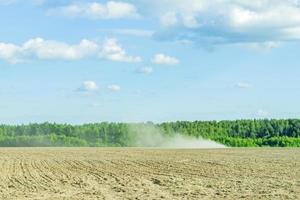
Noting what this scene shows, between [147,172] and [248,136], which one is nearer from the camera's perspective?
[147,172]

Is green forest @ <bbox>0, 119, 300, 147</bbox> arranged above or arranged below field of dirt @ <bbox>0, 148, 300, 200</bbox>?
above

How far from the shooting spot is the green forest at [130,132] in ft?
452

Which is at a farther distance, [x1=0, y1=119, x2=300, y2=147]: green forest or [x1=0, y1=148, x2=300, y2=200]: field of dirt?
[x1=0, y1=119, x2=300, y2=147]: green forest

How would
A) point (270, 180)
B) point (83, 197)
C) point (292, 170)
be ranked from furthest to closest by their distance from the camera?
1. point (292, 170)
2. point (270, 180)
3. point (83, 197)

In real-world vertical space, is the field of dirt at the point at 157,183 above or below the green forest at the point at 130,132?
below

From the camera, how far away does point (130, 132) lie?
467 feet

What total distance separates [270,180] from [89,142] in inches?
4583

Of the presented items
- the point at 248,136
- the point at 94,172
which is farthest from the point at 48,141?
the point at 94,172

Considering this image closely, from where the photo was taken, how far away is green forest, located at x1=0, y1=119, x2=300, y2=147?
452 ft

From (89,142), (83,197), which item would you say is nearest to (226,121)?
(89,142)

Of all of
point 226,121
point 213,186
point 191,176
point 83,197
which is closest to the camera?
point 83,197

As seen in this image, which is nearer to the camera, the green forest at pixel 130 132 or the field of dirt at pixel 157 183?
the field of dirt at pixel 157 183

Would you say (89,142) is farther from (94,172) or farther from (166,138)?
(94,172)

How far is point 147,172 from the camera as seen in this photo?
33.8 metres
